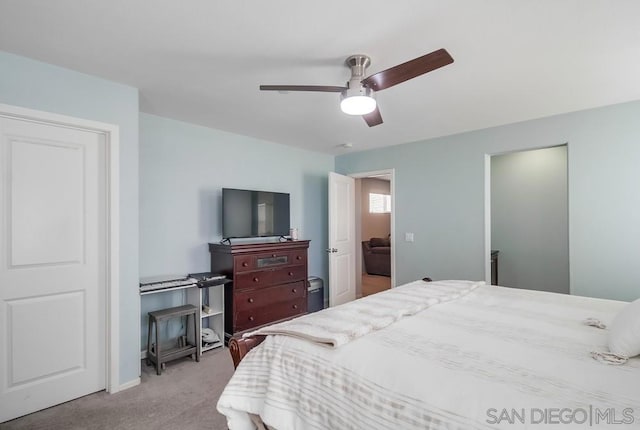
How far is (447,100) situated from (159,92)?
8.21ft

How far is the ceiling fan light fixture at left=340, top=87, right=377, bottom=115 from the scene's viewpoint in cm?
183

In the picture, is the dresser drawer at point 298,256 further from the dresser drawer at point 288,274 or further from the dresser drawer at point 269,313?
the dresser drawer at point 269,313

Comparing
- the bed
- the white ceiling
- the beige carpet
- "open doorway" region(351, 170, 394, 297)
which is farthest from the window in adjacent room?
the bed

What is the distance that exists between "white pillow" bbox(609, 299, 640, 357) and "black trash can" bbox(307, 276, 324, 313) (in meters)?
3.23

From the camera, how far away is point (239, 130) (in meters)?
3.63

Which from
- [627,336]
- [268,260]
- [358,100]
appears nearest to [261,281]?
[268,260]

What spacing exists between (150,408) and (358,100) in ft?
8.29

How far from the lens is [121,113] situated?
2.39 metres

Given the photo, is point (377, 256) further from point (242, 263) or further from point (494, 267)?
point (242, 263)

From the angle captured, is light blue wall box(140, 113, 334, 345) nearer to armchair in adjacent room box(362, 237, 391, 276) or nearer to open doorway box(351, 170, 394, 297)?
open doorway box(351, 170, 394, 297)

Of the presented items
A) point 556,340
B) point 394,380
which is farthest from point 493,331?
point 394,380

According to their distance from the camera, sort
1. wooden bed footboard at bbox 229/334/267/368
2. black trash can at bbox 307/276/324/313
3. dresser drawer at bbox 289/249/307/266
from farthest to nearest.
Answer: black trash can at bbox 307/276/324/313 → dresser drawer at bbox 289/249/307/266 → wooden bed footboard at bbox 229/334/267/368

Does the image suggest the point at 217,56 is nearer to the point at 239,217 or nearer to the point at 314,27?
the point at 314,27

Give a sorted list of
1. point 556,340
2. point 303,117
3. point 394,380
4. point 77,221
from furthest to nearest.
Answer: point 303,117 < point 77,221 < point 556,340 < point 394,380
